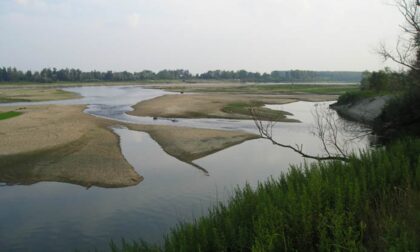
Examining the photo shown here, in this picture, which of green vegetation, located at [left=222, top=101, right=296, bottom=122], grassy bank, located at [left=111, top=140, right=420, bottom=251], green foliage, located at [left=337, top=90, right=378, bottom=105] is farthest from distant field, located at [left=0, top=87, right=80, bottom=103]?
grassy bank, located at [left=111, top=140, right=420, bottom=251]

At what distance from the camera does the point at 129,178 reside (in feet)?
65.9

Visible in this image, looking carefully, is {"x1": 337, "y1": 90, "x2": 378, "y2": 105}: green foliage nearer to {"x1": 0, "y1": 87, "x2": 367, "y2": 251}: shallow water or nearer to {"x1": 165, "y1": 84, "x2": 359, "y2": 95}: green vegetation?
{"x1": 0, "y1": 87, "x2": 367, "y2": 251}: shallow water

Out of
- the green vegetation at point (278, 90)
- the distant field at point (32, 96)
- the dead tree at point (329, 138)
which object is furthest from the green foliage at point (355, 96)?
the distant field at point (32, 96)

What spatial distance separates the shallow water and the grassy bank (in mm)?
5261

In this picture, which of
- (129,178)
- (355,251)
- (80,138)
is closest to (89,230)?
Answer: (129,178)

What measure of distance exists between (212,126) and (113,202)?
23201 millimetres

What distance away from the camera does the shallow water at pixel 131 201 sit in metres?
13.5

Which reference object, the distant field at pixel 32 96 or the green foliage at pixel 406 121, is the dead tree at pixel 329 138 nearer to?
the green foliage at pixel 406 121

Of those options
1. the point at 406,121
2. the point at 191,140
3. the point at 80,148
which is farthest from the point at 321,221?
the point at 191,140

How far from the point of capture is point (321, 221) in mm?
7383

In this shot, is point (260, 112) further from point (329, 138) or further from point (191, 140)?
point (329, 138)

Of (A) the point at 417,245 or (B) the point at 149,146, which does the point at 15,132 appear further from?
(A) the point at 417,245

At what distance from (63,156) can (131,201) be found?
9.67 metres

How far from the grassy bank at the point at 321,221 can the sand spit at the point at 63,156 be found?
11.8 metres
